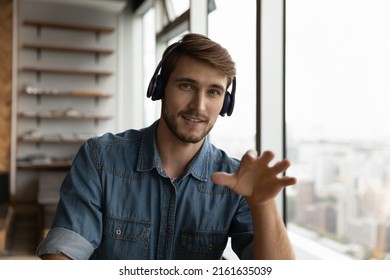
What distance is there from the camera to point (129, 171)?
131 centimetres

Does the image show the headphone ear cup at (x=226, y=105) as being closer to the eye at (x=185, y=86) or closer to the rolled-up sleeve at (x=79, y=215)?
the eye at (x=185, y=86)

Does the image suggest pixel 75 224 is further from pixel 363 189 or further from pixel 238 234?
pixel 363 189

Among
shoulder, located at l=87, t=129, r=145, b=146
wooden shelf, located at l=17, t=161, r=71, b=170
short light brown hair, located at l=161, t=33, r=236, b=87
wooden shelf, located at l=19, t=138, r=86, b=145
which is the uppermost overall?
short light brown hair, located at l=161, t=33, r=236, b=87

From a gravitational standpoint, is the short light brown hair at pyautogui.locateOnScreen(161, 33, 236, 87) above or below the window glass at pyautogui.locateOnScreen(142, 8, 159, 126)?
below

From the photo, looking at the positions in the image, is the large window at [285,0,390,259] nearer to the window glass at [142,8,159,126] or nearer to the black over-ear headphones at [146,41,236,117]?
the black over-ear headphones at [146,41,236,117]

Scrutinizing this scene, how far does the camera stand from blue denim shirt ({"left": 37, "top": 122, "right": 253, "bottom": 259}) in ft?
4.09

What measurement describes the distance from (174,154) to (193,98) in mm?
213

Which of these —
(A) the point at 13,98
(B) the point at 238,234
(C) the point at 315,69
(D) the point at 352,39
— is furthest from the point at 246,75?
(A) the point at 13,98

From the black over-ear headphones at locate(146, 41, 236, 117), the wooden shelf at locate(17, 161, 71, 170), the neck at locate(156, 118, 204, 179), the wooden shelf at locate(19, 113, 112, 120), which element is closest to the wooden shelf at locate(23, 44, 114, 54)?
the wooden shelf at locate(19, 113, 112, 120)

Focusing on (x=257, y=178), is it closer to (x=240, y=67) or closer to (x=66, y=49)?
(x=240, y=67)

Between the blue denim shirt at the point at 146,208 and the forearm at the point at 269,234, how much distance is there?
159mm

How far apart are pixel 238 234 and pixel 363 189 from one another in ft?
3.13

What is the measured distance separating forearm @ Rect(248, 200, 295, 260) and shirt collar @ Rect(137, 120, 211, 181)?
30 centimetres
